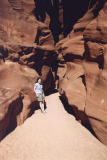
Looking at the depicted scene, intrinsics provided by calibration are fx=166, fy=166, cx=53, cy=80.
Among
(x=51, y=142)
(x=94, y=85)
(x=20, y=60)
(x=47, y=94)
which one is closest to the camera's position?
(x=51, y=142)

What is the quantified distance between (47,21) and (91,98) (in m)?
8.92

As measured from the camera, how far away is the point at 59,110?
7906 millimetres

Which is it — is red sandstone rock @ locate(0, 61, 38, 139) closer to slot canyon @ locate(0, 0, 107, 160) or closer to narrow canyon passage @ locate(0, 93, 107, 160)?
slot canyon @ locate(0, 0, 107, 160)

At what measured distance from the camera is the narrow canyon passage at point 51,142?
499cm

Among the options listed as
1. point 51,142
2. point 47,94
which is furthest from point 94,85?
Result: point 47,94

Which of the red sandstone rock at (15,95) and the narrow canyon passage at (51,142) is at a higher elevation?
the red sandstone rock at (15,95)

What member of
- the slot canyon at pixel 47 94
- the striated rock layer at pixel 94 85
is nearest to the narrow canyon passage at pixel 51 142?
the slot canyon at pixel 47 94

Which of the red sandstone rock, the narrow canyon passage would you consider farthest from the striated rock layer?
the red sandstone rock

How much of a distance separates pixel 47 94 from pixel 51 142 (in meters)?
5.05

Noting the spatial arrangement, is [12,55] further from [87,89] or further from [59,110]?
[87,89]

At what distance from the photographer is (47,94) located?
34.4 feet

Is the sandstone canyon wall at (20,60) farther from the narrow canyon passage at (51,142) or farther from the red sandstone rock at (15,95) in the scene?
the narrow canyon passage at (51,142)

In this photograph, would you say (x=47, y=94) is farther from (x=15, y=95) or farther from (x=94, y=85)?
(x=94, y=85)

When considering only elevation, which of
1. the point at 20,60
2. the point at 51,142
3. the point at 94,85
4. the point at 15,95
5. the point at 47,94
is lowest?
the point at 47,94
